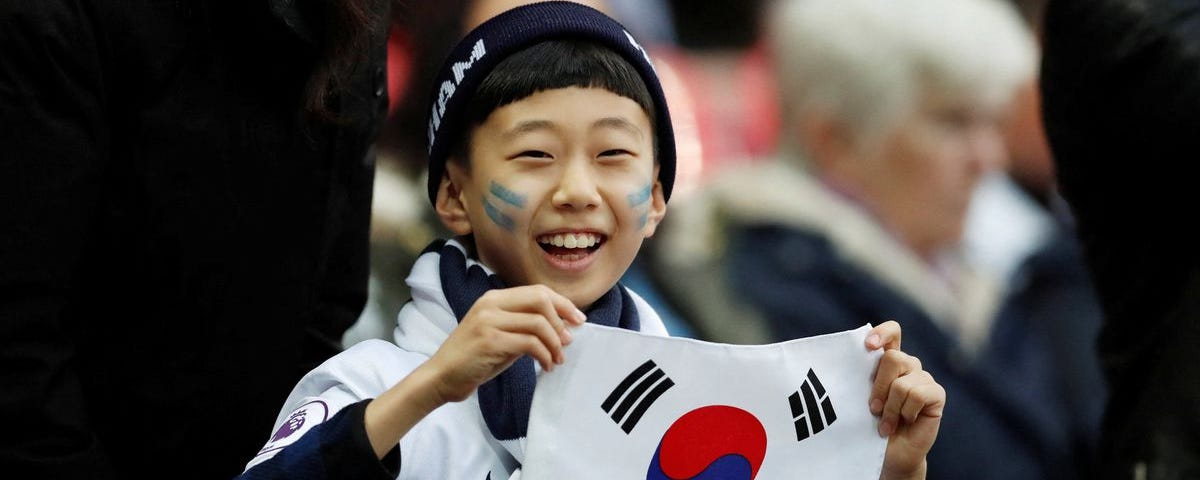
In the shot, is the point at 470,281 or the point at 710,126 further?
the point at 710,126

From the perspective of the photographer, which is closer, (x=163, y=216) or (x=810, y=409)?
(x=810, y=409)

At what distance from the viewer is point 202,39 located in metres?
2.52

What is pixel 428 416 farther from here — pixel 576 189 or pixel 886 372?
pixel 886 372

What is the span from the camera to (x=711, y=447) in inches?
89.9

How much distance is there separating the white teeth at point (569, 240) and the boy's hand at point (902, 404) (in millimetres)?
397

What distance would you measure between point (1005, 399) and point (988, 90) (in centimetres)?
86

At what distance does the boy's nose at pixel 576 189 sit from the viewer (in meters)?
2.30

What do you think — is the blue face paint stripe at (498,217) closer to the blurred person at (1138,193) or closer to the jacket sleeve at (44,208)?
Result: the jacket sleeve at (44,208)

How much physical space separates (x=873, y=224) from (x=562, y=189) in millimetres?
2779

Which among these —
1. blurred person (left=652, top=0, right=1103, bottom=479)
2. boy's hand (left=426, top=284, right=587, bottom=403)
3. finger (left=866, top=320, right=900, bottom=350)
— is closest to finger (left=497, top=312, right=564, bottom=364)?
boy's hand (left=426, top=284, right=587, bottom=403)

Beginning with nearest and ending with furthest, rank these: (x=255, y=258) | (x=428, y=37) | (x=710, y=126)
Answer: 1. (x=255, y=258)
2. (x=428, y=37)
3. (x=710, y=126)

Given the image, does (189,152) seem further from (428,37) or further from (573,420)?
(428,37)

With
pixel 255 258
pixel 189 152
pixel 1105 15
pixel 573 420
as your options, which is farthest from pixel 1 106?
pixel 1105 15

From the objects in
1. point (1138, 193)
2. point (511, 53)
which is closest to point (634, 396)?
point (511, 53)
